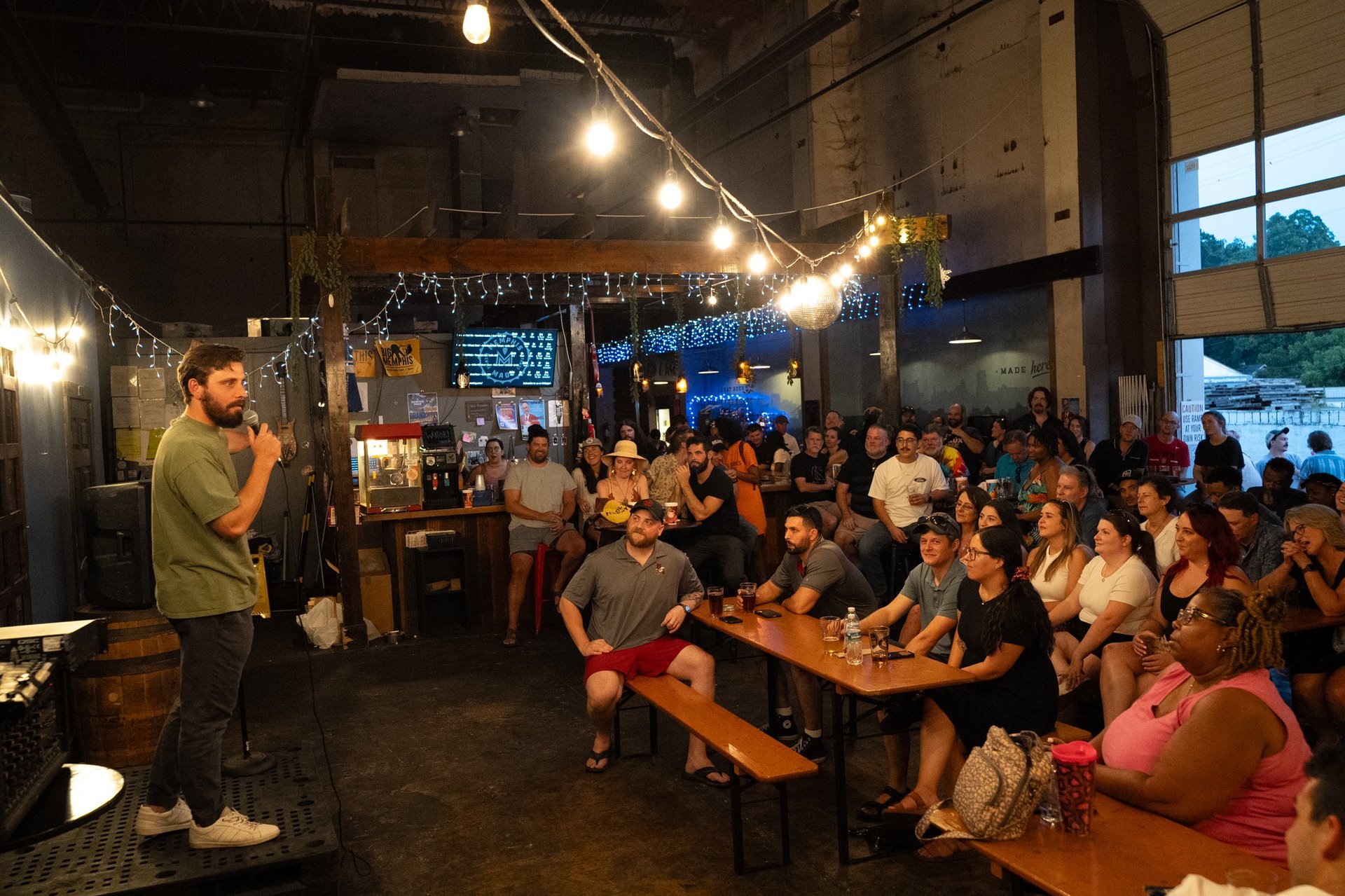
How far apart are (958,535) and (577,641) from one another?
1.91 m

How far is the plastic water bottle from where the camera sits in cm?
424

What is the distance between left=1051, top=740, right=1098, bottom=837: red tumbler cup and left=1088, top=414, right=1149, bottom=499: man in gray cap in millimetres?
7197

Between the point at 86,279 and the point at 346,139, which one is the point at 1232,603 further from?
the point at 346,139

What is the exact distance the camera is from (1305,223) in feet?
31.5

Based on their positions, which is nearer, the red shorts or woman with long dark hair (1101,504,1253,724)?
woman with long dark hair (1101,504,1253,724)

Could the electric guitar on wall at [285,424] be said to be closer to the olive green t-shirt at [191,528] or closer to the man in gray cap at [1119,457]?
the olive green t-shirt at [191,528]

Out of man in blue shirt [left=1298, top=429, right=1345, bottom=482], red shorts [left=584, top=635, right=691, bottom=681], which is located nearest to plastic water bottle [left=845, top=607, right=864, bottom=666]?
red shorts [left=584, top=635, right=691, bottom=681]

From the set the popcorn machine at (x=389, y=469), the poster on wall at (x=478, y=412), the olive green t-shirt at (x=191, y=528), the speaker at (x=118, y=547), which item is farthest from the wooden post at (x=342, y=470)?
the olive green t-shirt at (x=191, y=528)

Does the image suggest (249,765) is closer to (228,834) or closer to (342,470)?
(228,834)

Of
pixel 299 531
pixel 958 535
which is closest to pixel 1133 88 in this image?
pixel 958 535

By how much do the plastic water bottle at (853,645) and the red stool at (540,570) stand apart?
433 cm

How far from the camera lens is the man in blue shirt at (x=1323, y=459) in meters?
8.74

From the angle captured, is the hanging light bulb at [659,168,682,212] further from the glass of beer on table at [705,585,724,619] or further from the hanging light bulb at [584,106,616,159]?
the glass of beer on table at [705,585,724,619]

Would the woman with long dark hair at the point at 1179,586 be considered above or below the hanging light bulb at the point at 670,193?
below
